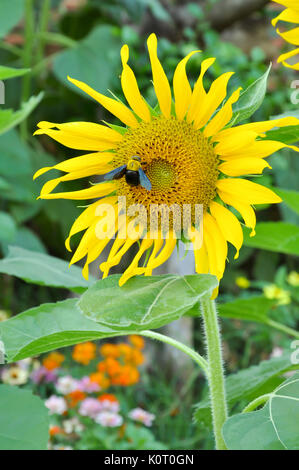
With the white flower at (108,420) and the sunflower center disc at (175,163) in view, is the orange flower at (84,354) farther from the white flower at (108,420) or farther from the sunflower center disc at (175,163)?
the sunflower center disc at (175,163)

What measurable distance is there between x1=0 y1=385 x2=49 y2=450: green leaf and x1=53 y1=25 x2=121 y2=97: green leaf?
50.0 inches

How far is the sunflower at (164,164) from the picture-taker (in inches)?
15.8

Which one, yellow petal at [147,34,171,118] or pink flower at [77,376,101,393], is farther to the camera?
pink flower at [77,376,101,393]

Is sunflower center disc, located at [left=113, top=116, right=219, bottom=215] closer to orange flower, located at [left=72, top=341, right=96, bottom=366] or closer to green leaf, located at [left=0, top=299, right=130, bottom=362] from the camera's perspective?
green leaf, located at [left=0, top=299, right=130, bottom=362]

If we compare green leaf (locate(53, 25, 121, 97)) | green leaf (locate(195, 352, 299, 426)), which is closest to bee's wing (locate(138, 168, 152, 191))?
green leaf (locate(195, 352, 299, 426))

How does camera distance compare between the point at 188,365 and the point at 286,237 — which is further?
the point at 188,365

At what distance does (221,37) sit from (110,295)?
2.09 m

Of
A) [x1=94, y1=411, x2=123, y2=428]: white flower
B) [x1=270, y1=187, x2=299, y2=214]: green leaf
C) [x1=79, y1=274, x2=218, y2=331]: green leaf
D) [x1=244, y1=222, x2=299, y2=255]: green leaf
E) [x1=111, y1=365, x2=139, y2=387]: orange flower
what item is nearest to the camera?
[x1=79, y1=274, x2=218, y2=331]: green leaf

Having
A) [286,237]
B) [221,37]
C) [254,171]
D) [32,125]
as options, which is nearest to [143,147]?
[254,171]

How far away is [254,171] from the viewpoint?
0.38 meters

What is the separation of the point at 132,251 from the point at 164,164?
1.32 metres

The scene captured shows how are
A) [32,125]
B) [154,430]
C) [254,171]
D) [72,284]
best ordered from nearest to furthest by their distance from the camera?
[254,171] < [72,284] < [154,430] < [32,125]

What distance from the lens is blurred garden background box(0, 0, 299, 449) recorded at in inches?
52.8

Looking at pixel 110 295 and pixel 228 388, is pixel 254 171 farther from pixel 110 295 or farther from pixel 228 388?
pixel 228 388
